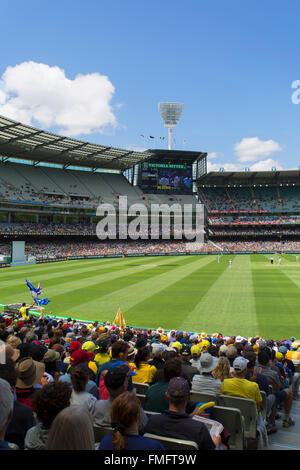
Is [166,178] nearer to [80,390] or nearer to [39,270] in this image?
[39,270]

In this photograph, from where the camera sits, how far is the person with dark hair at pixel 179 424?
317 centimetres

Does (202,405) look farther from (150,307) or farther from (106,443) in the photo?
(150,307)

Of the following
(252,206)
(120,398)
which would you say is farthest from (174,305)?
(252,206)

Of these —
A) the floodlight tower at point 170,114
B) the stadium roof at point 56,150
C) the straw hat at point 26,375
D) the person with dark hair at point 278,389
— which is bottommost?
the person with dark hair at point 278,389

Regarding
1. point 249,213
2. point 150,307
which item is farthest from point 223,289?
point 249,213

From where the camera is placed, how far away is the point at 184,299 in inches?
934

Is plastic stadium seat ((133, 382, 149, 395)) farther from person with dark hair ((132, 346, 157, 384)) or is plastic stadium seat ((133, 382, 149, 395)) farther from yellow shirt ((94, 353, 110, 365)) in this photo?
yellow shirt ((94, 353, 110, 365))

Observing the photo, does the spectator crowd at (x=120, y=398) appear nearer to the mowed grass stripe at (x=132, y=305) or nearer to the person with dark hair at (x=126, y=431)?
the person with dark hair at (x=126, y=431)

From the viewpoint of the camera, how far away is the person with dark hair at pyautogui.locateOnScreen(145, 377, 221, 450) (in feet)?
10.4

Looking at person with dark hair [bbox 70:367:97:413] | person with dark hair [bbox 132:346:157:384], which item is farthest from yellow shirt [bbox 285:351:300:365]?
person with dark hair [bbox 70:367:97:413]

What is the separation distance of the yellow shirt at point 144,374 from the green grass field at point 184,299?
10591mm

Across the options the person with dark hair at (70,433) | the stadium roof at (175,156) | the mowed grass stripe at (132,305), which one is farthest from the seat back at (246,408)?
the stadium roof at (175,156)

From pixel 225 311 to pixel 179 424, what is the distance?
683 inches
